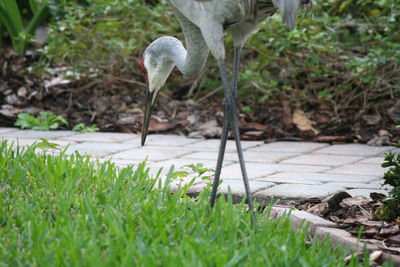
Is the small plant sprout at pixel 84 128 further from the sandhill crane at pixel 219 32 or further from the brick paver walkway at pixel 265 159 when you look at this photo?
the sandhill crane at pixel 219 32

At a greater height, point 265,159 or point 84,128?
point 84,128

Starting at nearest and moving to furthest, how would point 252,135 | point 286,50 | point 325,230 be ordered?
point 325,230, point 252,135, point 286,50

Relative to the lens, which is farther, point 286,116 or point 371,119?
point 286,116

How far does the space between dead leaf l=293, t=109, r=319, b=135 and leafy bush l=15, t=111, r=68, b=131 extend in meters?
2.18

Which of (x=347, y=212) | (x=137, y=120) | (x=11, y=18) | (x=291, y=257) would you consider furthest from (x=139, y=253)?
(x=11, y=18)

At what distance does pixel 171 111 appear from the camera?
7176 mm

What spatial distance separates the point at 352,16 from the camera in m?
7.50

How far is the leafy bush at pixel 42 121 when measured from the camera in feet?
21.7

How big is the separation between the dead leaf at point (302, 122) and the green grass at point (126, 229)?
2522 mm

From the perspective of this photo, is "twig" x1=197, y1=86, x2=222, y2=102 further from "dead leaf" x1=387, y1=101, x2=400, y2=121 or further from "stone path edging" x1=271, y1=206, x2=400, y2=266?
"stone path edging" x1=271, y1=206, x2=400, y2=266

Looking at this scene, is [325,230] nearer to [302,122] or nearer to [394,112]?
[302,122]

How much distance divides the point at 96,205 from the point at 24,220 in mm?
386

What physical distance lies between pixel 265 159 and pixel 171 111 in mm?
1950

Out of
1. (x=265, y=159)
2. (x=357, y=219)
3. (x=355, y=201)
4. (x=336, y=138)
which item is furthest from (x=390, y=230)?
(x=336, y=138)
